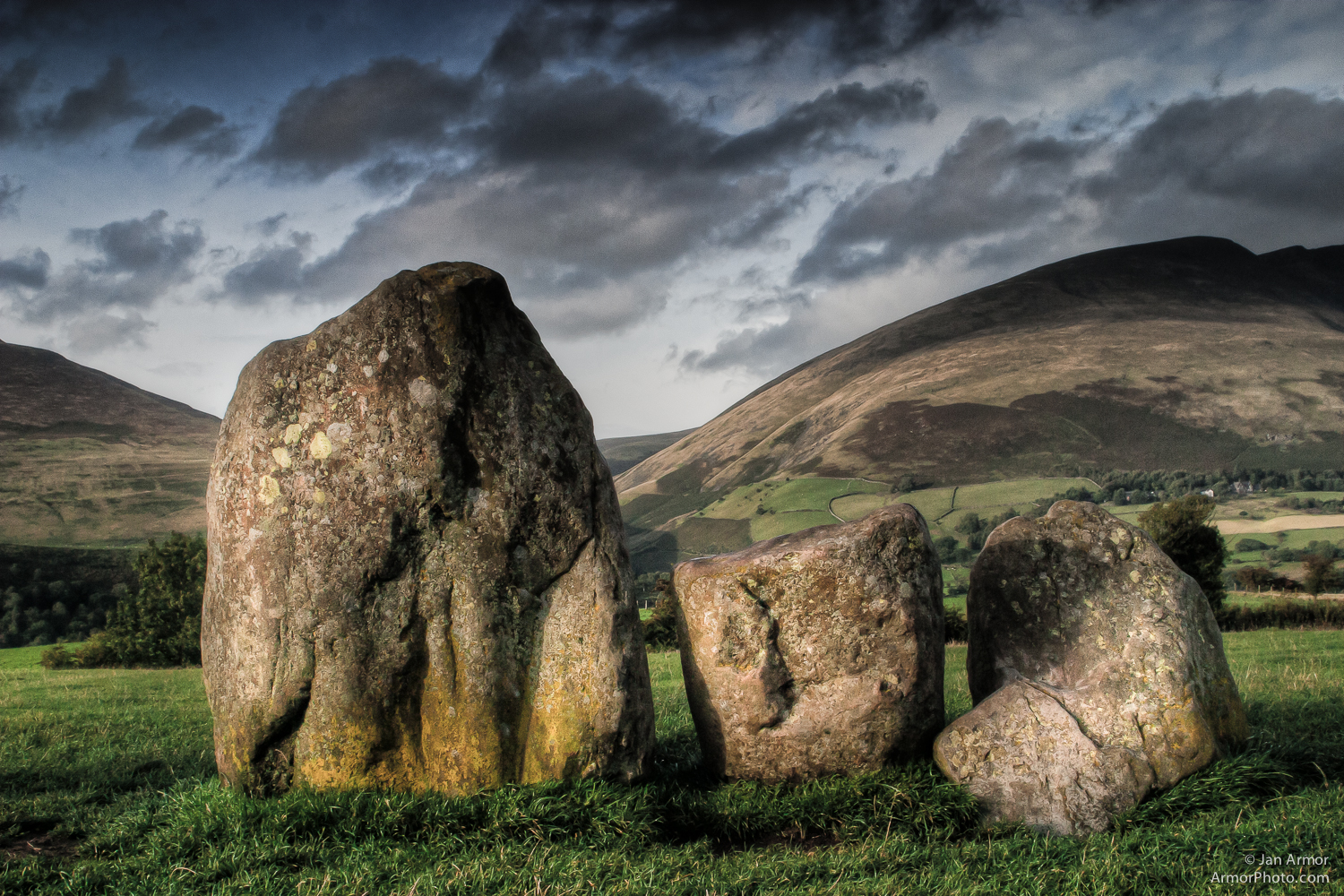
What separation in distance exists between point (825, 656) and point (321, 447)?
5.24 m

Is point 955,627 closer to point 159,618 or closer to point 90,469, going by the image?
point 159,618

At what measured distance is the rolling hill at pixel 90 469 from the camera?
12825 centimetres

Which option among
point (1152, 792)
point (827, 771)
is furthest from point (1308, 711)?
point (827, 771)

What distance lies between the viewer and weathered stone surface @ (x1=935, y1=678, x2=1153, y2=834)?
23.8ft

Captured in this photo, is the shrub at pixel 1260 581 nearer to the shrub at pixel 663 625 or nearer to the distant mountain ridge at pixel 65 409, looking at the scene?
the shrub at pixel 663 625

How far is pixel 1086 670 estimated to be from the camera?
8.29 meters

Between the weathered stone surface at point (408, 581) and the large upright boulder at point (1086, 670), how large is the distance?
137 inches

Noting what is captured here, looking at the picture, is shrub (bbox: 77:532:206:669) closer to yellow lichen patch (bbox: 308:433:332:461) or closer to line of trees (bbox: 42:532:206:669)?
line of trees (bbox: 42:532:206:669)

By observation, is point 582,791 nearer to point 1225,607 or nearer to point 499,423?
point 499,423

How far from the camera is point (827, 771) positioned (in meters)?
7.84

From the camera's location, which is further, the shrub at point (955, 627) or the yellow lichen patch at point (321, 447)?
the shrub at point (955, 627)

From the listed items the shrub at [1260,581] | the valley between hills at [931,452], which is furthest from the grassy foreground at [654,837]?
the valley between hills at [931,452]

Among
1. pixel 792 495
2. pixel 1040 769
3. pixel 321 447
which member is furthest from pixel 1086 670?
pixel 792 495

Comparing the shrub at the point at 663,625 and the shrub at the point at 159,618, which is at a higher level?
the shrub at the point at 159,618
